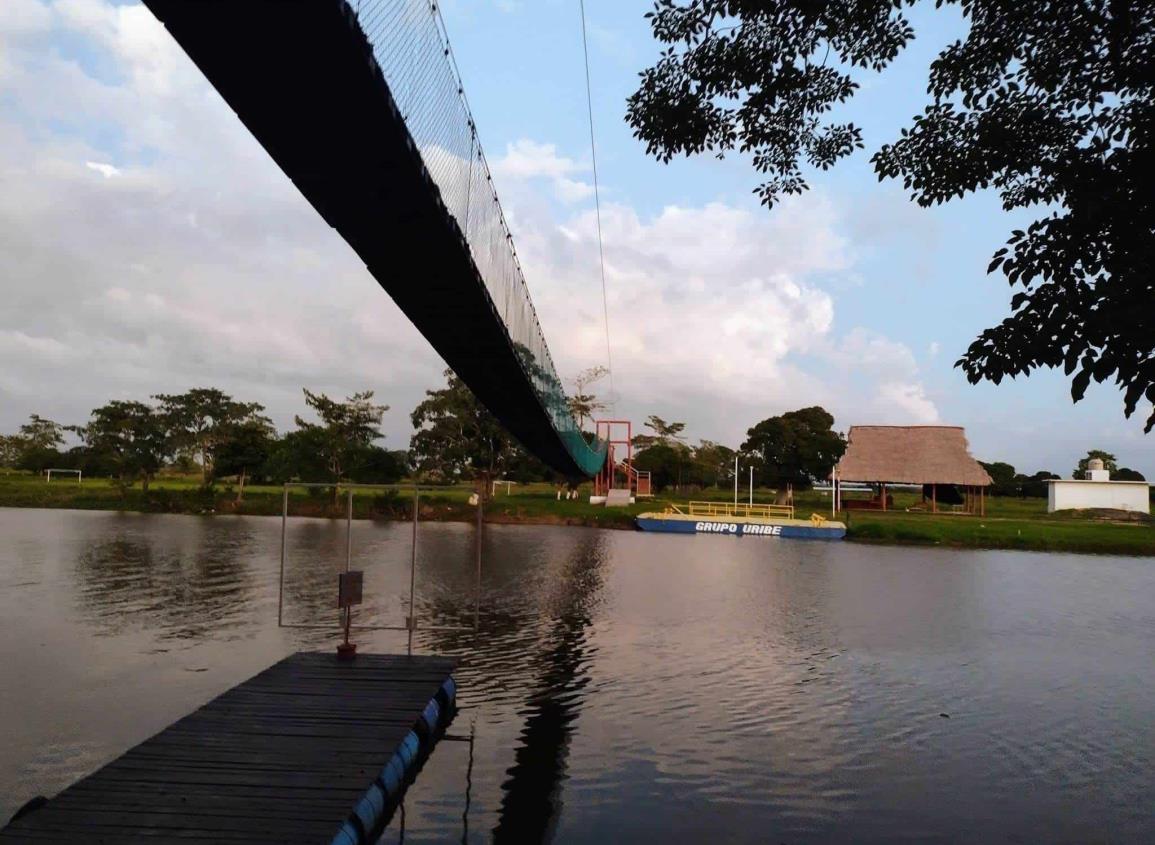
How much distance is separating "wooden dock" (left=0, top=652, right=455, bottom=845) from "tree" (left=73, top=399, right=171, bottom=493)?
166 ft

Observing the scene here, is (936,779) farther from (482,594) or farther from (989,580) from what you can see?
(989,580)

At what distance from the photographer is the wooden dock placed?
519cm

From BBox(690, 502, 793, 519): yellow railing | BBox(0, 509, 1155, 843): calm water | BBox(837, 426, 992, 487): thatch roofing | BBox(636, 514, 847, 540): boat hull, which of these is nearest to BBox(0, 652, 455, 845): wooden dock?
BBox(0, 509, 1155, 843): calm water

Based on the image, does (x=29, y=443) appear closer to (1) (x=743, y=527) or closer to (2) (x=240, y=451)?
(2) (x=240, y=451)

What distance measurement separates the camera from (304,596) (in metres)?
17.8

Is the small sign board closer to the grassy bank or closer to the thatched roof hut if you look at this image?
the grassy bank

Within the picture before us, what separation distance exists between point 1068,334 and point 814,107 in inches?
134

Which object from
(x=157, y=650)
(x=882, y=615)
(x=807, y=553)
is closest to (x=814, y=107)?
(x=157, y=650)

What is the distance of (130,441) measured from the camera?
2148 inches

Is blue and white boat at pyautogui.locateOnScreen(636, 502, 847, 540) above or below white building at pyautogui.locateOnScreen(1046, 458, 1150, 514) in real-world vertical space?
below

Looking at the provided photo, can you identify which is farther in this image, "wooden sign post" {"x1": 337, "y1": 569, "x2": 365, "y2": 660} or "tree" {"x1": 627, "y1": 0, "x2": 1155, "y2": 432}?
"wooden sign post" {"x1": 337, "y1": 569, "x2": 365, "y2": 660}

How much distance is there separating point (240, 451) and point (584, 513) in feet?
73.7

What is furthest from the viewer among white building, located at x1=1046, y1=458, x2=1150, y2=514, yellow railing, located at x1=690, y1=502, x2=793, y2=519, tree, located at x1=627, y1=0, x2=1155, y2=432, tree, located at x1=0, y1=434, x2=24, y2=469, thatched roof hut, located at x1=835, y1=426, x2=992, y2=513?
tree, located at x1=0, y1=434, x2=24, y2=469

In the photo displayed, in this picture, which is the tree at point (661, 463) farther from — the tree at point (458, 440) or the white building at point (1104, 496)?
the white building at point (1104, 496)
